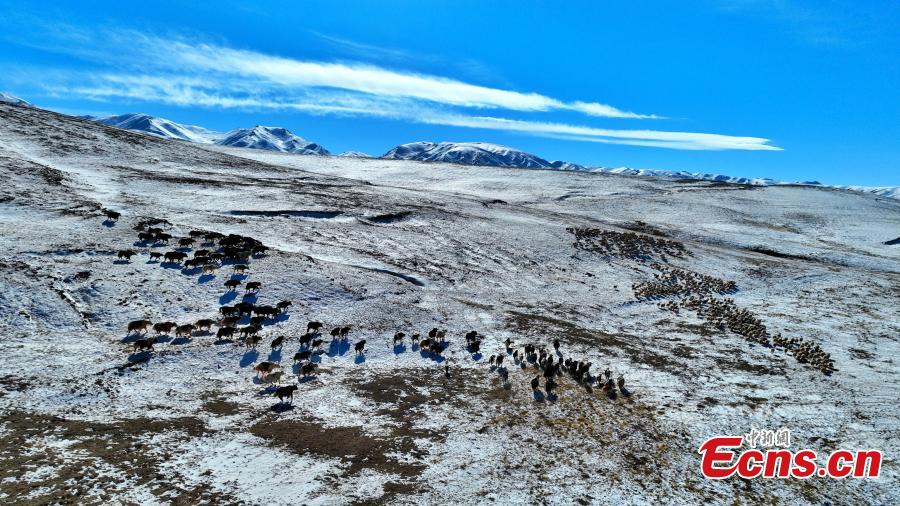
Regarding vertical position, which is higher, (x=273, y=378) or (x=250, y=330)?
(x=250, y=330)

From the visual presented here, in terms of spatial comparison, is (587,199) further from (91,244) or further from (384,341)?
(91,244)

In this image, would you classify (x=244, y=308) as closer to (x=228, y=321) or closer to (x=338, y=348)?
(x=228, y=321)

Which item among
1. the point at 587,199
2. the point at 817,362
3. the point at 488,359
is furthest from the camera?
the point at 587,199

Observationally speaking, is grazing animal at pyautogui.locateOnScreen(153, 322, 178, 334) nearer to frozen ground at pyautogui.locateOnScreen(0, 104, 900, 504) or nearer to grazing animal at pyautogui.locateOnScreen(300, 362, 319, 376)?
frozen ground at pyautogui.locateOnScreen(0, 104, 900, 504)

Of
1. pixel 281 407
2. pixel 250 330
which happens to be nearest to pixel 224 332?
pixel 250 330

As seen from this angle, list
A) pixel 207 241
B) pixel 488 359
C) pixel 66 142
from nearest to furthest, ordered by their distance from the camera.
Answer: pixel 488 359, pixel 207 241, pixel 66 142

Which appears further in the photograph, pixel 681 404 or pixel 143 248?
pixel 143 248

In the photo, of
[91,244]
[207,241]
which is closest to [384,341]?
[207,241]
